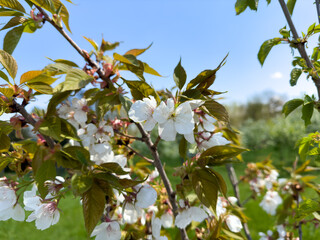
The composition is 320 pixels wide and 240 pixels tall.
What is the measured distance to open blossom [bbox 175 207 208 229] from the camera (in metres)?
0.65

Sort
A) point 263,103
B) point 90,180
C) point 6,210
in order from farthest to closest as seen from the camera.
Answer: point 263,103 < point 6,210 < point 90,180

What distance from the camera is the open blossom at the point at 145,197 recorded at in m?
0.58

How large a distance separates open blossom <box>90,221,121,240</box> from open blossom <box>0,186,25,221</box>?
0.19 metres

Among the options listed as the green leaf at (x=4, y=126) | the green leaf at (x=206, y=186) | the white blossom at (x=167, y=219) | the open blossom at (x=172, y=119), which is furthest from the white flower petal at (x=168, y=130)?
the white blossom at (x=167, y=219)

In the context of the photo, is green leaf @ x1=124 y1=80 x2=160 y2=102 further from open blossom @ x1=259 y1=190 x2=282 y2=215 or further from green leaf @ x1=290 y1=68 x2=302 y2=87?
open blossom @ x1=259 y1=190 x2=282 y2=215

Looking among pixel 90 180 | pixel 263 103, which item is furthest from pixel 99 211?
pixel 263 103

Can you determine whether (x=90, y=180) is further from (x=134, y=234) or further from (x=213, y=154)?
(x=134, y=234)

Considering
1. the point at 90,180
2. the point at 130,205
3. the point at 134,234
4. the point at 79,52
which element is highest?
the point at 79,52

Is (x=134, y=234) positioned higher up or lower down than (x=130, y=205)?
lower down

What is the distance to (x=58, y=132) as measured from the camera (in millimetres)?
501

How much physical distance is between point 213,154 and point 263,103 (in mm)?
19230

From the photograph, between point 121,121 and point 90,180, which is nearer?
point 90,180

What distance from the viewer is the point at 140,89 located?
1.84ft

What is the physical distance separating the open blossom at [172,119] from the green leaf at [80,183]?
0.17m
